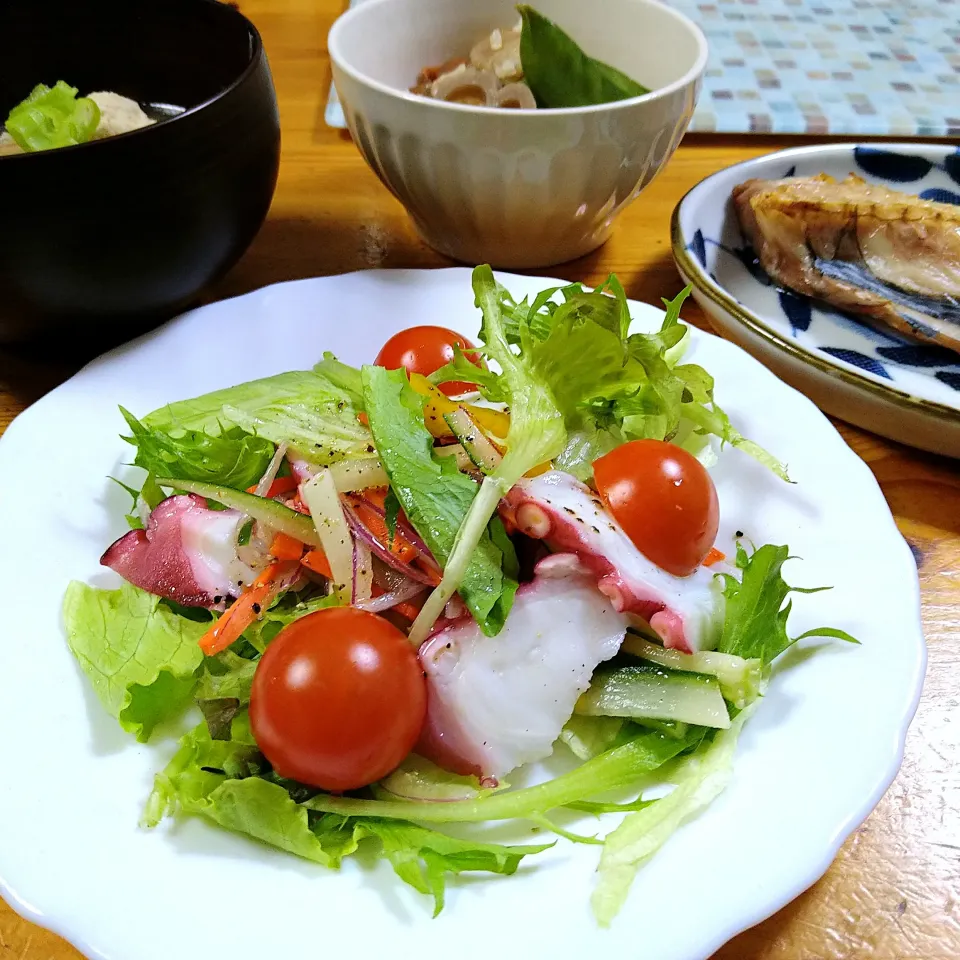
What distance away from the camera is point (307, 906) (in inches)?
34.8

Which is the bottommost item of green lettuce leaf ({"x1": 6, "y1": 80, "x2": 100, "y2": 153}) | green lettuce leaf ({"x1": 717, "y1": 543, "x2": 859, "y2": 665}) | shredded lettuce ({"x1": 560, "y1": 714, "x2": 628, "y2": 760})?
shredded lettuce ({"x1": 560, "y1": 714, "x2": 628, "y2": 760})

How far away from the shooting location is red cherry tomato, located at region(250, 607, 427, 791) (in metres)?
0.97

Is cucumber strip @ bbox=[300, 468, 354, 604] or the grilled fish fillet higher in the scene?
the grilled fish fillet

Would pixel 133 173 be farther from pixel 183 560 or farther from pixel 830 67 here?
pixel 830 67

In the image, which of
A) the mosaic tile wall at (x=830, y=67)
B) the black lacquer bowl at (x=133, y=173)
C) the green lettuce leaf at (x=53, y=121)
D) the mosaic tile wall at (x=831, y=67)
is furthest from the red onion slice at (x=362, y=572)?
the mosaic tile wall at (x=831, y=67)

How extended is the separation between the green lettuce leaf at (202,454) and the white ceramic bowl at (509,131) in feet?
2.32

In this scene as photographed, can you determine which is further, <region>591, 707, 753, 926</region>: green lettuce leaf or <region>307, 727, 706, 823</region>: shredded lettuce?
<region>307, 727, 706, 823</region>: shredded lettuce

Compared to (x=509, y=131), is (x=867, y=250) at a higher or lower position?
lower

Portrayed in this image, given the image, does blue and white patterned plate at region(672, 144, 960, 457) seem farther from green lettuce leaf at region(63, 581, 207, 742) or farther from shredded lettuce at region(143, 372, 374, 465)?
green lettuce leaf at region(63, 581, 207, 742)

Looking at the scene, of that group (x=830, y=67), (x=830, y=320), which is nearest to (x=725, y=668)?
(x=830, y=320)

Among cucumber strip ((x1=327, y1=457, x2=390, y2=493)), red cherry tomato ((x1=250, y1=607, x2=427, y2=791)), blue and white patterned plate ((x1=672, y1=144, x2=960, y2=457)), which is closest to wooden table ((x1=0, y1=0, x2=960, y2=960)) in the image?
blue and white patterned plate ((x1=672, y1=144, x2=960, y2=457))

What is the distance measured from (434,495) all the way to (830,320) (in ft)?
4.11

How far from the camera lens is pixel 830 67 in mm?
2742

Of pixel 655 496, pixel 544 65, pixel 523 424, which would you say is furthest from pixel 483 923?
pixel 544 65
